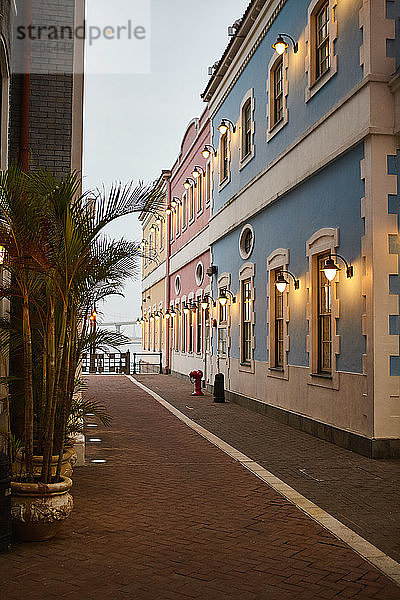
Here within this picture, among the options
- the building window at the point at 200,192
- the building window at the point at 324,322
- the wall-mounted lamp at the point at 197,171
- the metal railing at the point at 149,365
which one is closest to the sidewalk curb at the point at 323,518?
the building window at the point at 324,322

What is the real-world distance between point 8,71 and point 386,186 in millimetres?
5376

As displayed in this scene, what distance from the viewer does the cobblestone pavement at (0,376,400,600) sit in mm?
4934

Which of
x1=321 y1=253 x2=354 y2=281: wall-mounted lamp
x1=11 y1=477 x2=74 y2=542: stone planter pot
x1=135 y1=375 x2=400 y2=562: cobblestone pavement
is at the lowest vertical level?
x1=135 y1=375 x2=400 y2=562: cobblestone pavement

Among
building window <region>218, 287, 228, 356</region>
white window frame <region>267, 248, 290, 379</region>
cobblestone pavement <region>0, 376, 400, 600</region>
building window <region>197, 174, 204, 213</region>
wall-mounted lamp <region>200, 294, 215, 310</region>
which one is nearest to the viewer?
cobblestone pavement <region>0, 376, 400, 600</region>

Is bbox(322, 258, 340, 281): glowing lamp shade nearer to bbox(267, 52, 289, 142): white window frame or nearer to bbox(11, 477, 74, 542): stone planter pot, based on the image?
bbox(267, 52, 289, 142): white window frame

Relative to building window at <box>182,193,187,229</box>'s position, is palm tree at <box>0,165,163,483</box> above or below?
below

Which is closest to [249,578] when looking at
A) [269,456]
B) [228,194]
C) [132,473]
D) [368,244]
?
[132,473]

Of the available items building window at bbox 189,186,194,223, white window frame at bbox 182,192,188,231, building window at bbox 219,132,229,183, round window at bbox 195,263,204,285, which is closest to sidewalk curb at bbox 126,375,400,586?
building window at bbox 219,132,229,183

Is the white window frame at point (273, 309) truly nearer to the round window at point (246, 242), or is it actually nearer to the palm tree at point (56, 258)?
the round window at point (246, 242)

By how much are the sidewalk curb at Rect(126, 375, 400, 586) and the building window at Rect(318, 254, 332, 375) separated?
2.28 metres

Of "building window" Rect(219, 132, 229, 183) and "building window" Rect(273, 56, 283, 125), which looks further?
"building window" Rect(219, 132, 229, 183)

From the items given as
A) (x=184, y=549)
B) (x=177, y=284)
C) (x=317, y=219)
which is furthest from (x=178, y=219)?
(x=184, y=549)

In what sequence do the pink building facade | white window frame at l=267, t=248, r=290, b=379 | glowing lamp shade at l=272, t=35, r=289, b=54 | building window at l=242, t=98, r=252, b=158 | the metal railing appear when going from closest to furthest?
glowing lamp shade at l=272, t=35, r=289, b=54 → white window frame at l=267, t=248, r=290, b=379 → building window at l=242, t=98, r=252, b=158 → the pink building facade → the metal railing

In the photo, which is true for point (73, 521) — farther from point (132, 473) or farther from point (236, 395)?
point (236, 395)
